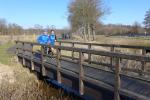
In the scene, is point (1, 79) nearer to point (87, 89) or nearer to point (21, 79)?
point (21, 79)

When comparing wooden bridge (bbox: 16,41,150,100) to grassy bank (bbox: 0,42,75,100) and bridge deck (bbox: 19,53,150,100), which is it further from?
grassy bank (bbox: 0,42,75,100)

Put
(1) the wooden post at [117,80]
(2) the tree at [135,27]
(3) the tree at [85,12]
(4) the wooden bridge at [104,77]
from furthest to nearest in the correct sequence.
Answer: (2) the tree at [135,27], (3) the tree at [85,12], (1) the wooden post at [117,80], (4) the wooden bridge at [104,77]

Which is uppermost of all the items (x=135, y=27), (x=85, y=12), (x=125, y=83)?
(x=85, y=12)

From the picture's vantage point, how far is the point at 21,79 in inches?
559

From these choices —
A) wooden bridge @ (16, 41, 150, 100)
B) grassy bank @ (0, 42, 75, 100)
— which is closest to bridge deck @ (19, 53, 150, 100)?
wooden bridge @ (16, 41, 150, 100)

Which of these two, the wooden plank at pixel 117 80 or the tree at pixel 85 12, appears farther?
the tree at pixel 85 12

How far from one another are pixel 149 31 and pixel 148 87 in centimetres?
7663

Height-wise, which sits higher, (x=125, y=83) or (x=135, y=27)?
(x=135, y=27)

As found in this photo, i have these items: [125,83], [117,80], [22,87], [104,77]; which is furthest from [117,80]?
[22,87]

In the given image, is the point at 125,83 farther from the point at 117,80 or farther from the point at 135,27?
the point at 135,27

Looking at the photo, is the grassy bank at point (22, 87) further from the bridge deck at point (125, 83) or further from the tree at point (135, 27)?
the tree at point (135, 27)

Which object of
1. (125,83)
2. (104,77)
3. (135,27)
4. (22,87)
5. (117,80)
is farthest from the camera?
(135,27)

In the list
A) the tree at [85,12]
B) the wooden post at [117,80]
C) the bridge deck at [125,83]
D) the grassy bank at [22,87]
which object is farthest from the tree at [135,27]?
the wooden post at [117,80]

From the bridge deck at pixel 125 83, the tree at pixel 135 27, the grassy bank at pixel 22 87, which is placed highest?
the tree at pixel 135 27
